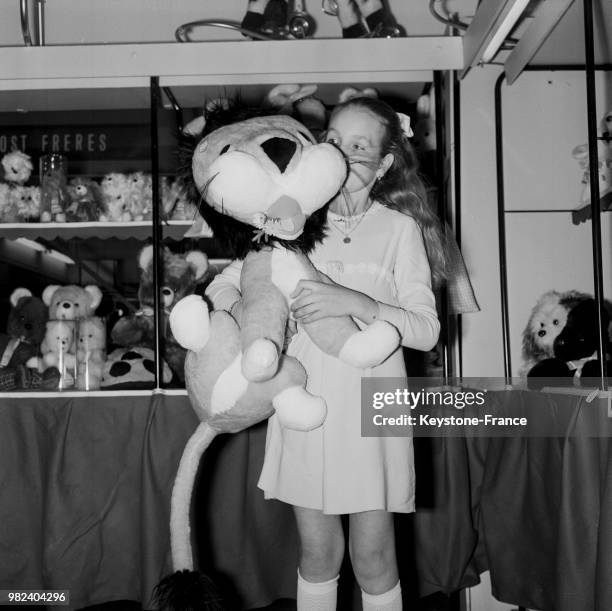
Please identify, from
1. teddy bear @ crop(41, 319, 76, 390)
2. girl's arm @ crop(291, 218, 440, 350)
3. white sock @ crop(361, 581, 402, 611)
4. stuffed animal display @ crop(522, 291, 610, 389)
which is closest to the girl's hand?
girl's arm @ crop(291, 218, 440, 350)

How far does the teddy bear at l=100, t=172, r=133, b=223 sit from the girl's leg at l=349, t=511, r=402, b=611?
1.12m

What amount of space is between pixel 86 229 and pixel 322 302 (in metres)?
1.06

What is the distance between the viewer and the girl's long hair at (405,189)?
96cm

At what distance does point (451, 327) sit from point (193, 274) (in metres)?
0.70

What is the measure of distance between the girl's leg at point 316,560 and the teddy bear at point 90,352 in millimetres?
839

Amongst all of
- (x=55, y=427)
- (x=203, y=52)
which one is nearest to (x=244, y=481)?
(x=55, y=427)

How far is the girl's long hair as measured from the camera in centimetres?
96

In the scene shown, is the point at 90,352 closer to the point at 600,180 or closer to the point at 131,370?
Answer: the point at 131,370

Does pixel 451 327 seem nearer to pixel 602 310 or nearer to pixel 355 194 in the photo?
pixel 602 310

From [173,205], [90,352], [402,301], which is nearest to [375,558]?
[402,301]

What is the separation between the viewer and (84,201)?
1733 millimetres

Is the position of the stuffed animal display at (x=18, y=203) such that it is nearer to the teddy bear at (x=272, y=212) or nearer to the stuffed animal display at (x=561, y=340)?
the teddy bear at (x=272, y=212)

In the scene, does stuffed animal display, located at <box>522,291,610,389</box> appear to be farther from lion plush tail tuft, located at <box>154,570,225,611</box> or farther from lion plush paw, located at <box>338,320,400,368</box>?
lion plush tail tuft, located at <box>154,570,225,611</box>

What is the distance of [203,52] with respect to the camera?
5.05 ft
